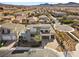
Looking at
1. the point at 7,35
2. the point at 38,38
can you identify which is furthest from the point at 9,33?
the point at 38,38

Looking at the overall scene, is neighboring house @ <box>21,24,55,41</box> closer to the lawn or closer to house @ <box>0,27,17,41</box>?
the lawn

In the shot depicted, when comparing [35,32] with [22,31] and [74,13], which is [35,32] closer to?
[22,31]

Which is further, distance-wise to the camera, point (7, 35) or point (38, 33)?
point (38, 33)

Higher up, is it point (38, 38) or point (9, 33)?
point (9, 33)

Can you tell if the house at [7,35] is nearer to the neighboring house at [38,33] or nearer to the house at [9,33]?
the house at [9,33]

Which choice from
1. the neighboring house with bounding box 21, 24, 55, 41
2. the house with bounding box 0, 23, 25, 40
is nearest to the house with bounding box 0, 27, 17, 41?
the house with bounding box 0, 23, 25, 40

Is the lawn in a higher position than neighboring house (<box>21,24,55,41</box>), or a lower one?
lower

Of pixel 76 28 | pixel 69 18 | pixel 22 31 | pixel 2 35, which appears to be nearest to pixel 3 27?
pixel 2 35

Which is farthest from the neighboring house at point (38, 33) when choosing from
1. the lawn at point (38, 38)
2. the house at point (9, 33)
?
the house at point (9, 33)

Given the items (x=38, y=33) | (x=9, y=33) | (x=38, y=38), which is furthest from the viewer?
(x=38, y=33)

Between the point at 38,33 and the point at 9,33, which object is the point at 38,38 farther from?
the point at 9,33

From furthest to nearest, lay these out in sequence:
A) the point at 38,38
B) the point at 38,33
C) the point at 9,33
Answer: the point at 38,33 → the point at 9,33 → the point at 38,38
